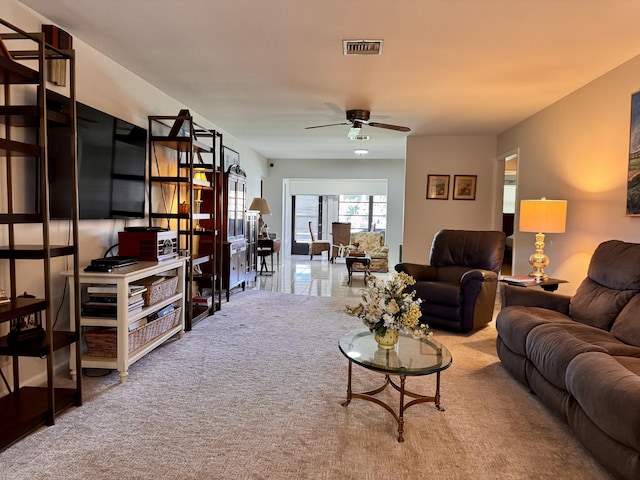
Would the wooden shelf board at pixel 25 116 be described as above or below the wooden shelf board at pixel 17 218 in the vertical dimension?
above

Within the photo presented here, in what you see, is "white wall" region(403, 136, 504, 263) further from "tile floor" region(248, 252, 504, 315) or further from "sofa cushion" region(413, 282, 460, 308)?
"sofa cushion" region(413, 282, 460, 308)

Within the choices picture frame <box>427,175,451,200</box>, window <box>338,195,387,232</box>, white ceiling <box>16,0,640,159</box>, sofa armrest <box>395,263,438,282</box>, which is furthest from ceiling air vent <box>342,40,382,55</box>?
window <box>338,195,387,232</box>

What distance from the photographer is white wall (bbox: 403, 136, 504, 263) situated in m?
6.03

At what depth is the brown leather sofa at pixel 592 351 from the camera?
5.12ft

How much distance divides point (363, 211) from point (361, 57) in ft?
24.0

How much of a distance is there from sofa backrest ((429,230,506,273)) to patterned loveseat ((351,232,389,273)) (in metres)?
2.97

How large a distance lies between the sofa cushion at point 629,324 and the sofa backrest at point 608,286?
0.8 inches

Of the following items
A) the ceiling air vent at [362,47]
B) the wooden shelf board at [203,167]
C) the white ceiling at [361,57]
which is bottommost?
the wooden shelf board at [203,167]

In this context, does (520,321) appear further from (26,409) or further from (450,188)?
(450,188)

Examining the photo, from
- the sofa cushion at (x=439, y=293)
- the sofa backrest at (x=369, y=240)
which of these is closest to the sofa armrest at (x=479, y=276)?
the sofa cushion at (x=439, y=293)

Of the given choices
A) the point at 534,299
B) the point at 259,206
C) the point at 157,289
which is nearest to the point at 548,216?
the point at 534,299

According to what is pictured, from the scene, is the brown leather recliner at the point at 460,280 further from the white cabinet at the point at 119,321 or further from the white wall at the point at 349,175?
the white wall at the point at 349,175

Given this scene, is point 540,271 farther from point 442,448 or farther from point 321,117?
point 321,117

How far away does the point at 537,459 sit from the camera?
5.95 feet
